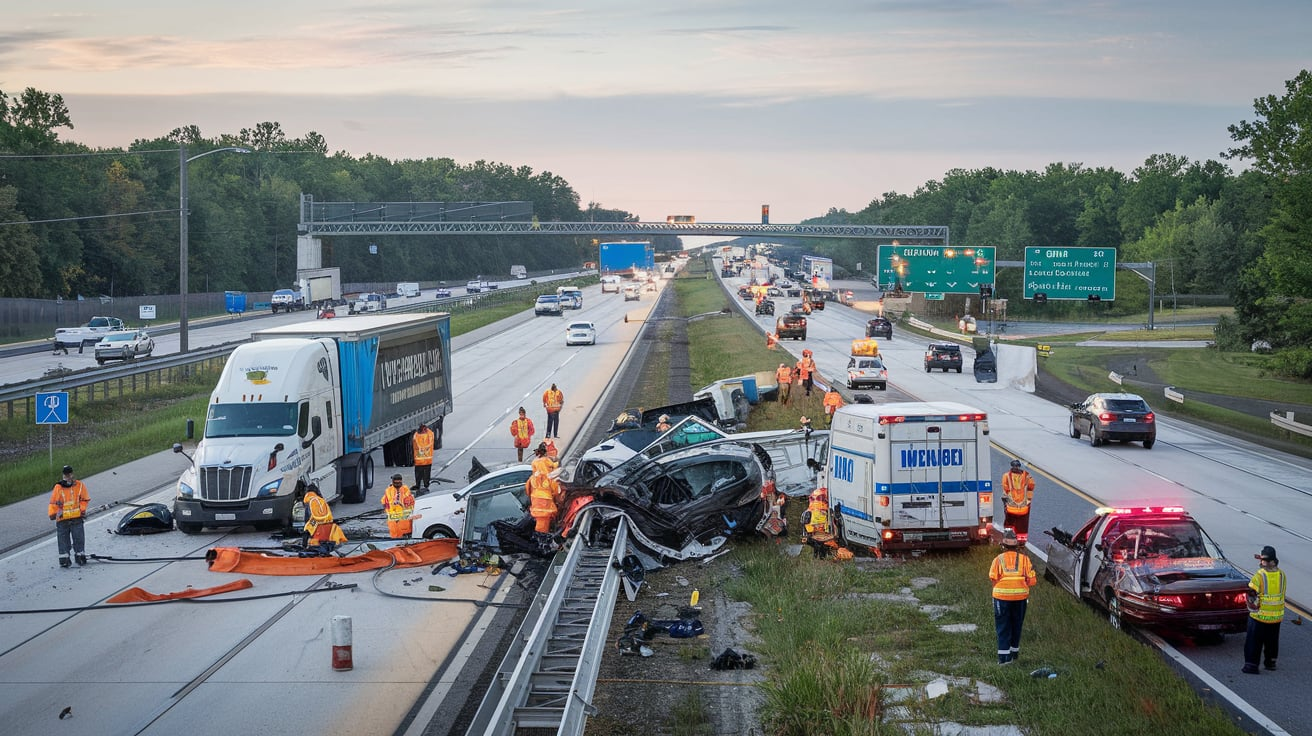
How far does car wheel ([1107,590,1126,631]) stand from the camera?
14773 mm

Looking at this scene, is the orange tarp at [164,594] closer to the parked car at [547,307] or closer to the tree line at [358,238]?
the tree line at [358,238]

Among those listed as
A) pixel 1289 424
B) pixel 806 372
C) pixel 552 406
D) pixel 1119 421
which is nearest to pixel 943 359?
pixel 806 372

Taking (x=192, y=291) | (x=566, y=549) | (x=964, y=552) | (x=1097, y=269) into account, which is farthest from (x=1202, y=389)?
(x=192, y=291)

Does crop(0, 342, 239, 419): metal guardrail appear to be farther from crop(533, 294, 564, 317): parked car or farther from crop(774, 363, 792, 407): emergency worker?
crop(533, 294, 564, 317): parked car

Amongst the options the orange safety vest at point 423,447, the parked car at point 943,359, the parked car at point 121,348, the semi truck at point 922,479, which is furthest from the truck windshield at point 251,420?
the parked car at point 121,348

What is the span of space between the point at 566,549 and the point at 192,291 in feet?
354

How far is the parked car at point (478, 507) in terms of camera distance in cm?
2072

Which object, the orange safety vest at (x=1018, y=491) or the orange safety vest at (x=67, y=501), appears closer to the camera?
the orange safety vest at (x=67, y=501)

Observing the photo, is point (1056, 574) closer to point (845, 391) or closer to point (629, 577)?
point (629, 577)

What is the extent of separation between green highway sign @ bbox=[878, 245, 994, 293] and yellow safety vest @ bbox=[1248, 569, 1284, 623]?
5785cm

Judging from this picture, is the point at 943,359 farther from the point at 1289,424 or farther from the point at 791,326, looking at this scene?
the point at 1289,424

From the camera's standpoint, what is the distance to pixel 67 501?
19.7m

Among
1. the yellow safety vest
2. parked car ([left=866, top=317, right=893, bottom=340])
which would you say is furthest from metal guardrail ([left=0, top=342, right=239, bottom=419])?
parked car ([left=866, top=317, right=893, bottom=340])

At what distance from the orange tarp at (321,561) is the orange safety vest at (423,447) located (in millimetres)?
6375
